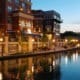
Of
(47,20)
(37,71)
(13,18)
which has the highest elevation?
(47,20)

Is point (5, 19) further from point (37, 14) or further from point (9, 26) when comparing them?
point (37, 14)

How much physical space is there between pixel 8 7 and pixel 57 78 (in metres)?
54.0

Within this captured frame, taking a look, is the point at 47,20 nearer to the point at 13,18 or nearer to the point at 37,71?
the point at 13,18

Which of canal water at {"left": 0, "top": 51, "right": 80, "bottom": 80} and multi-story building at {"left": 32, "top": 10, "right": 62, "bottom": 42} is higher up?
multi-story building at {"left": 32, "top": 10, "right": 62, "bottom": 42}

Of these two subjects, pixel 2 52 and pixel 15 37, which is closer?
pixel 2 52

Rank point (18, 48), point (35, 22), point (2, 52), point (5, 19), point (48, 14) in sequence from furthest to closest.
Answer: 1. point (48, 14)
2. point (35, 22)
3. point (5, 19)
4. point (18, 48)
5. point (2, 52)

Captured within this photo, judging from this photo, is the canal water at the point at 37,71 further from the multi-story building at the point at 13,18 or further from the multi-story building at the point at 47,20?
the multi-story building at the point at 47,20

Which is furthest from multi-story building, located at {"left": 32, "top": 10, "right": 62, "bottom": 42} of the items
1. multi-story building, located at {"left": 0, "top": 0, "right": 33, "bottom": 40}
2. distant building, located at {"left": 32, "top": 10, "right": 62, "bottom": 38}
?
multi-story building, located at {"left": 0, "top": 0, "right": 33, "bottom": 40}

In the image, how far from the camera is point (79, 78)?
2305 centimetres

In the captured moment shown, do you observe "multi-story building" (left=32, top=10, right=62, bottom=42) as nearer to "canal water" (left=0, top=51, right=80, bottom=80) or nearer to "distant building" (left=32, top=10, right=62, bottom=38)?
"distant building" (left=32, top=10, right=62, bottom=38)

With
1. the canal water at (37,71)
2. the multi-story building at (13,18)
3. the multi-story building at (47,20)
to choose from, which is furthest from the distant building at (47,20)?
the canal water at (37,71)

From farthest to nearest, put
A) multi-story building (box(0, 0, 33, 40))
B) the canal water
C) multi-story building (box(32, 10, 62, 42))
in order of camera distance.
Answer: multi-story building (box(32, 10, 62, 42))
multi-story building (box(0, 0, 33, 40))
the canal water

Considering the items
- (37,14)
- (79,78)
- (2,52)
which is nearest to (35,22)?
(37,14)

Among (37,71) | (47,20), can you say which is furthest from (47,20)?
(37,71)
